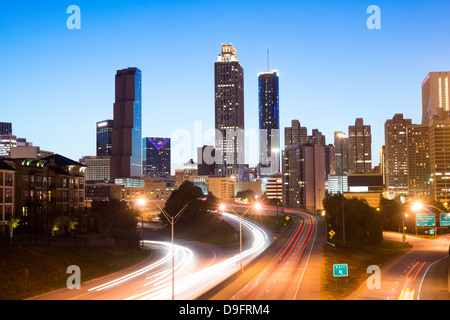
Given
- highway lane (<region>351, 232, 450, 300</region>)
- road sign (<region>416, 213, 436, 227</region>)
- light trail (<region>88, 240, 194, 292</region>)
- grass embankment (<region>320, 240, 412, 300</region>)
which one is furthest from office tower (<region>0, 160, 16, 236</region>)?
road sign (<region>416, 213, 436, 227</region>)

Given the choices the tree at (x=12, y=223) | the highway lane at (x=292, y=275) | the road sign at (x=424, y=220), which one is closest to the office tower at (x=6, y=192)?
the tree at (x=12, y=223)

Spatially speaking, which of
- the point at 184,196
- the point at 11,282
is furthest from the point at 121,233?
the point at 184,196

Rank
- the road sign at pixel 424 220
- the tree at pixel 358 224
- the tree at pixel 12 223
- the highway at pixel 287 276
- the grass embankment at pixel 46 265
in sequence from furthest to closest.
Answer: the tree at pixel 358 224
the tree at pixel 12 223
the road sign at pixel 424 220
the grass embankment at pixel 46 265
the highway at pixel 287 276

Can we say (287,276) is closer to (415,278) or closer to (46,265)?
(415,278)

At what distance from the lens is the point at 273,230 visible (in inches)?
4658

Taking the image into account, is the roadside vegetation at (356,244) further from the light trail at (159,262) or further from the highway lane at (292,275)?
the light trail at (159,262)

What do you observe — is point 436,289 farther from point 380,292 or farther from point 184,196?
point 184,196

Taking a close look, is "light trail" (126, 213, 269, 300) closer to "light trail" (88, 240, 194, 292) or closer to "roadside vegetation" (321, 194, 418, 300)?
"light trail" (88, 240, 194, 292)

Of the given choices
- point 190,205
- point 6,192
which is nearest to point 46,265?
point 6,192

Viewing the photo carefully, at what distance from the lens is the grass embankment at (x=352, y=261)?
52.8 metres

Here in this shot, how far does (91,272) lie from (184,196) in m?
91.3

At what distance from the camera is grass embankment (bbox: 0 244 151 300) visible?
48.5 meters

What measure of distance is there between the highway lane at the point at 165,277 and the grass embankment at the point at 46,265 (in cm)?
213
